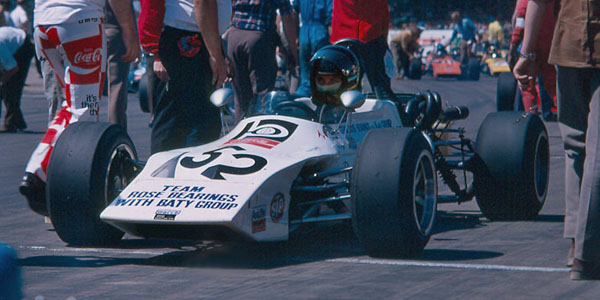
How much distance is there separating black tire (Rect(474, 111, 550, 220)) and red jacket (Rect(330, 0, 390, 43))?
1799 millimetres

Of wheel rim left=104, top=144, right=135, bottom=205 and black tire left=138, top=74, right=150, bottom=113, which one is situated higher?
wheel rim left=104, top=144, right=135, bottom=205

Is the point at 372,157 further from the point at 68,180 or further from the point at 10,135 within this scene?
the point at 10,135

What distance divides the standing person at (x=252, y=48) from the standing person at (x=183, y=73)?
2.52 m

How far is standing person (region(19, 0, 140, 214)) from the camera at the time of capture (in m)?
5.94

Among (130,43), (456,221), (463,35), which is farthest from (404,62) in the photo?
(130,43)

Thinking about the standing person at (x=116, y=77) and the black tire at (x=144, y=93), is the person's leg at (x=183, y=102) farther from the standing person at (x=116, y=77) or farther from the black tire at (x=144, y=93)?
the black tire at (x=144, y=93)

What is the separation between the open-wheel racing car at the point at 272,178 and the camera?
4.85 metres

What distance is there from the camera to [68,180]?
525cm

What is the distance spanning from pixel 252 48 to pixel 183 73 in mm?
2677

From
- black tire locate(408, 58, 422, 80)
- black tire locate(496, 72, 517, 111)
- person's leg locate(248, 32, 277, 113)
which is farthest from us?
black tire locate(408, 58, 422, 80)

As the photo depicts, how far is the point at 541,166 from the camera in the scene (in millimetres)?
6801

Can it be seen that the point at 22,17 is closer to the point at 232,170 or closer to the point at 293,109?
the point at 293,109

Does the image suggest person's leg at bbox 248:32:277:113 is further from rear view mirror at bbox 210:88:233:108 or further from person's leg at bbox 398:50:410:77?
person's leg at bbox 398:50:410:77

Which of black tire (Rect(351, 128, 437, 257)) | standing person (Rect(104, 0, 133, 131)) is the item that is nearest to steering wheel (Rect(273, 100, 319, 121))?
black tire (Rect(351, 128, 437, 257))
